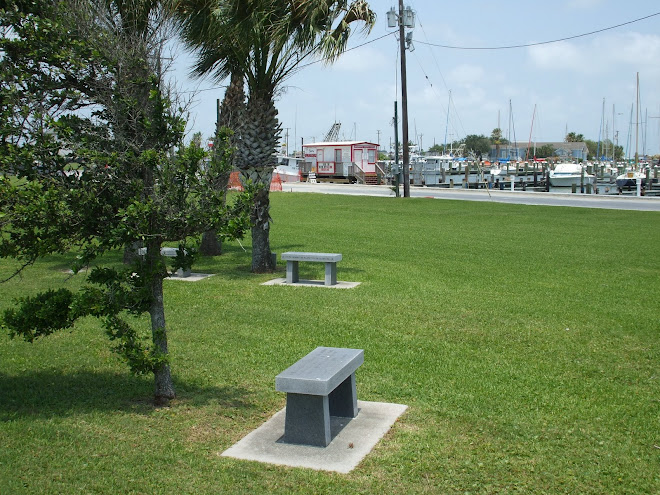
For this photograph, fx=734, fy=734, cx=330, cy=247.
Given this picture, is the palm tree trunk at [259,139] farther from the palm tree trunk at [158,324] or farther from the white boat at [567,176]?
the white boat at [567,176]

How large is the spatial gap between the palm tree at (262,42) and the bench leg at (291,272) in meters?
1.10

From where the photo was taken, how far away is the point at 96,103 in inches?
222

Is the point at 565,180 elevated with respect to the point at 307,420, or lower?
lower

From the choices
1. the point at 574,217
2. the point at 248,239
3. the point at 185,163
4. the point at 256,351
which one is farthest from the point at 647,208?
the point at 185,163

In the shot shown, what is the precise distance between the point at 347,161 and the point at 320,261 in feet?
148

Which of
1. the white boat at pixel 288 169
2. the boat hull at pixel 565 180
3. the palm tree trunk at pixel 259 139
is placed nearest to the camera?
the palm tree trunk at pixel 259 139

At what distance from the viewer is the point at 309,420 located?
201 inches

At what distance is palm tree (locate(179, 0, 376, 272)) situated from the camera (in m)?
11.7

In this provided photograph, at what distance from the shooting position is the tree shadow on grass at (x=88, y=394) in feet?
18.8

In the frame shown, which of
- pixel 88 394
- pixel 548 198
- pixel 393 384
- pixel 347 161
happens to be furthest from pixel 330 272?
pixel 347 161

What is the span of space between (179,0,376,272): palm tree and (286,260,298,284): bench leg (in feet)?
3.61

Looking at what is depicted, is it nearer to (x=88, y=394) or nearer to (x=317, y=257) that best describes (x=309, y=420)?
(x=88, y=394)

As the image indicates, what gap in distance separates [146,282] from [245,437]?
1.37 meters

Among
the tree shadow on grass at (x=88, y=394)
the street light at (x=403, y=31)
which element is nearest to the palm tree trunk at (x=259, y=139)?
the tree shadow on grass at (x=88, y=394)
